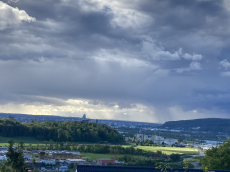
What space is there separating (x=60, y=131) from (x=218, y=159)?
4006 inches

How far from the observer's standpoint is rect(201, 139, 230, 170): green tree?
134ft

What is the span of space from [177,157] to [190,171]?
65141 millimetres

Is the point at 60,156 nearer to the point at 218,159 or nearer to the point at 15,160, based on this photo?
the point at 218,159

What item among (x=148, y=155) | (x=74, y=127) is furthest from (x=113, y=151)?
(x=74, y=127)

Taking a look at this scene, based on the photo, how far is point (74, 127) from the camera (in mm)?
146750

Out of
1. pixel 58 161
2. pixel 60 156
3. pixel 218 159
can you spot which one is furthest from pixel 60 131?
pixel 218 159

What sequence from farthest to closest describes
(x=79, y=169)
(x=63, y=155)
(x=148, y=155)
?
(x=148, y=155) < (x=63, y=155) < (x=79, y=169)

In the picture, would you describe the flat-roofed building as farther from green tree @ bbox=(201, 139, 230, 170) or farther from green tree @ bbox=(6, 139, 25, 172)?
green tree @ bbox=(6, 139, 25, 172)

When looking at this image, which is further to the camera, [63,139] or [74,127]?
[74,127]

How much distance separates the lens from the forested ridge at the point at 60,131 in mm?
132250

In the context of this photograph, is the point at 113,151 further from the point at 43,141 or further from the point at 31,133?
the point at 31,133

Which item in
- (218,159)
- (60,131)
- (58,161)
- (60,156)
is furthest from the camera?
(60,131)

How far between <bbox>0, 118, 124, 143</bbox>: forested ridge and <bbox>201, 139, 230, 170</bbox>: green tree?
96.5 metres

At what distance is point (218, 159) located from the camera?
41.2 meters
